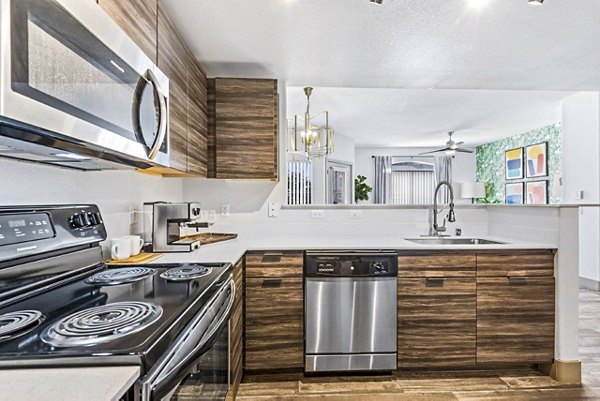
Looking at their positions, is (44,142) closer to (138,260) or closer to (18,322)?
(18,322)

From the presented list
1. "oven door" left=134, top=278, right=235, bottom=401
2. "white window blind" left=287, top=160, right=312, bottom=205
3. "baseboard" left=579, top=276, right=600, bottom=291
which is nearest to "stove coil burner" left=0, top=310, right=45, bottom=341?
"oven door" left=134, top=278, right=235, bottom=401

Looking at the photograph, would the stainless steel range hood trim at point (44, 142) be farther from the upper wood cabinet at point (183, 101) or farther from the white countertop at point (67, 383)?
the upper wood cabinet at point (183, 101)

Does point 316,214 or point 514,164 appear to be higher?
point 514,164

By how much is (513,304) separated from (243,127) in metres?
2.21

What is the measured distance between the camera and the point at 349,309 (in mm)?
2277

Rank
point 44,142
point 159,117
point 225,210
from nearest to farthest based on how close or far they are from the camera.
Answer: point 44,142
point 159,117
point 225,210

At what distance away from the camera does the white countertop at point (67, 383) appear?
0.58m

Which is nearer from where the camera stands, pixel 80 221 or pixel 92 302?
pixel 92 302

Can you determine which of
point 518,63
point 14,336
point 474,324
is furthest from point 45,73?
point 518,63

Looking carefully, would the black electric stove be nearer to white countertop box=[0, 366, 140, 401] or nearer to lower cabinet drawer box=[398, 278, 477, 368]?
white countertop box=[0, 366, 140, 401]

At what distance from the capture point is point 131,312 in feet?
3.23

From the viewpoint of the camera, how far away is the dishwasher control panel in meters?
2.28

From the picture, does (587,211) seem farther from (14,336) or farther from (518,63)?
(14,336)

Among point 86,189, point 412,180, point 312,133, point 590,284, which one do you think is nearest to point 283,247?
point 86,189
